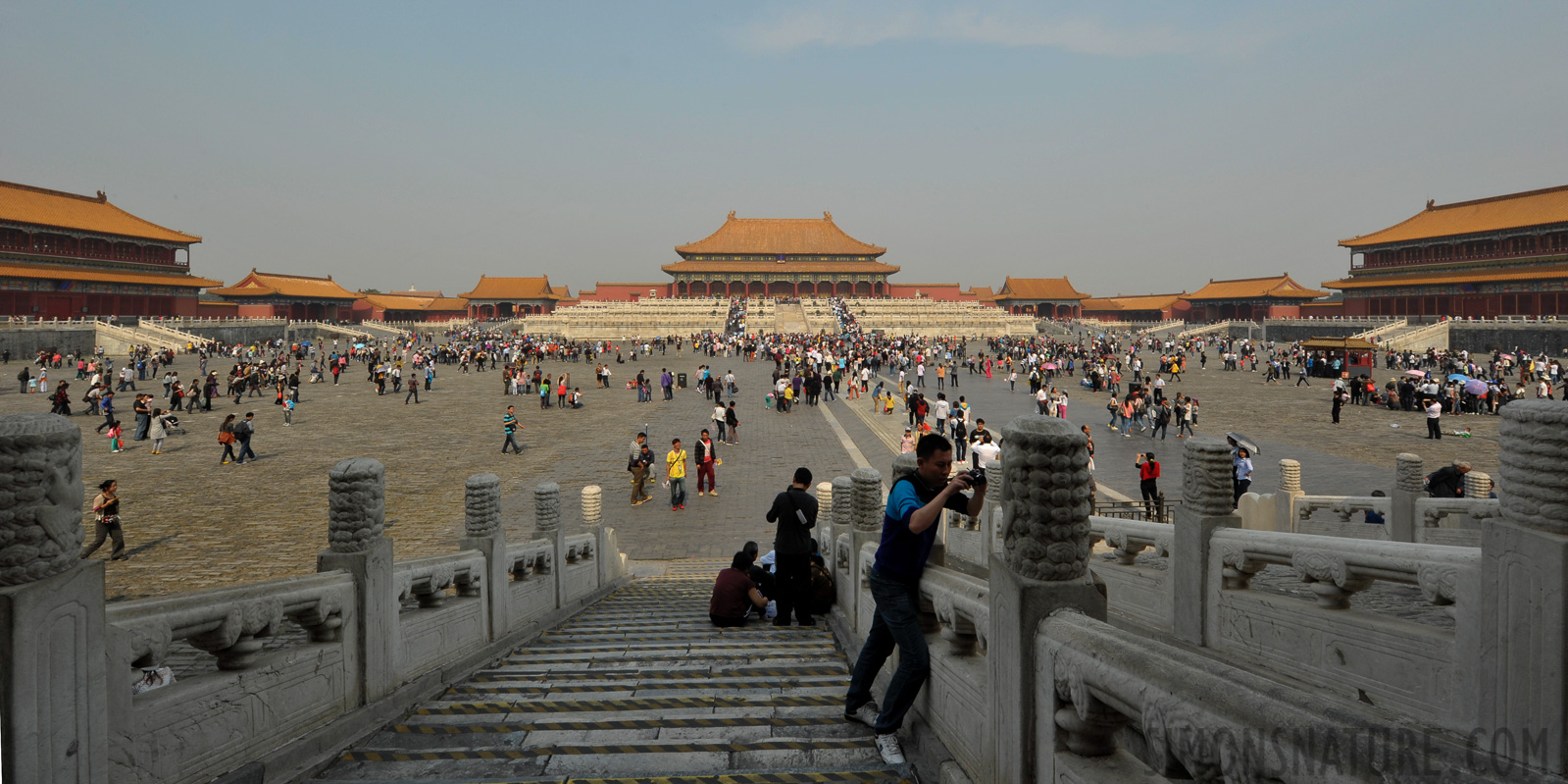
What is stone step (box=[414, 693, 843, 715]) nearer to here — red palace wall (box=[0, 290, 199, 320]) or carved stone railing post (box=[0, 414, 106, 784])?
carved stone railing post (box=[0, 414, 106, 784])

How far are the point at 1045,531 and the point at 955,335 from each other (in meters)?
56.4

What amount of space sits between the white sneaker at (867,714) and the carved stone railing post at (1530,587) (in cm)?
220

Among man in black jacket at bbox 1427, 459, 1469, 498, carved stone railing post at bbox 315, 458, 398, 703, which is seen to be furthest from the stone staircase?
carved stone railing post at bbox 315, 458, 398, 703

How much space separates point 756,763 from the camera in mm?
3244

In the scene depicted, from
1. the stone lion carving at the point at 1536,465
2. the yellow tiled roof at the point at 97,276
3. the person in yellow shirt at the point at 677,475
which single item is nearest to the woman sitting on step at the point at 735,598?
the stone lion carving at the point at 1536,465

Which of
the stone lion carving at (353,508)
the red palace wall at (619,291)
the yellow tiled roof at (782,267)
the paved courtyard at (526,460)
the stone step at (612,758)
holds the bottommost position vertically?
the paved courtyard at (526,460)

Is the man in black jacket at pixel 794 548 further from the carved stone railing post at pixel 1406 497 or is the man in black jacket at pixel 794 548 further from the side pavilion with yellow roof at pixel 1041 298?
the side pavilion with yellow roof at pixel 1041 298

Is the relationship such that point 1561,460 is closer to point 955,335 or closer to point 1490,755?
point 1490,755

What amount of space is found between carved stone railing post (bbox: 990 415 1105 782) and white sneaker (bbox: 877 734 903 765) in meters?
0.80

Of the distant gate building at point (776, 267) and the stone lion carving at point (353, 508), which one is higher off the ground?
the distant gate building at point (776, 267)

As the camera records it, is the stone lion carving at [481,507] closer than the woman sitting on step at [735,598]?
Yes

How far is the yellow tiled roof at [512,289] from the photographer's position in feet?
A: 284

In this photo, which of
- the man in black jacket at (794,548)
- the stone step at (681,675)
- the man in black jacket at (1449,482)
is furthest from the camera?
the man in black jacket at (1449,482)

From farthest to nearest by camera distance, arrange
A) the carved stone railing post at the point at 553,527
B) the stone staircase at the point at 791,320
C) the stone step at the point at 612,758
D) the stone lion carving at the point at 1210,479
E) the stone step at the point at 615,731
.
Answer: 1. the stone staircase at the point at 791,320
2. the carved stone railing post at the point at 553,527
3. the stone lion carving at the point at 1210,479
4. the stone step at the point at 615,731
5. the stone step at the point at 612,758
